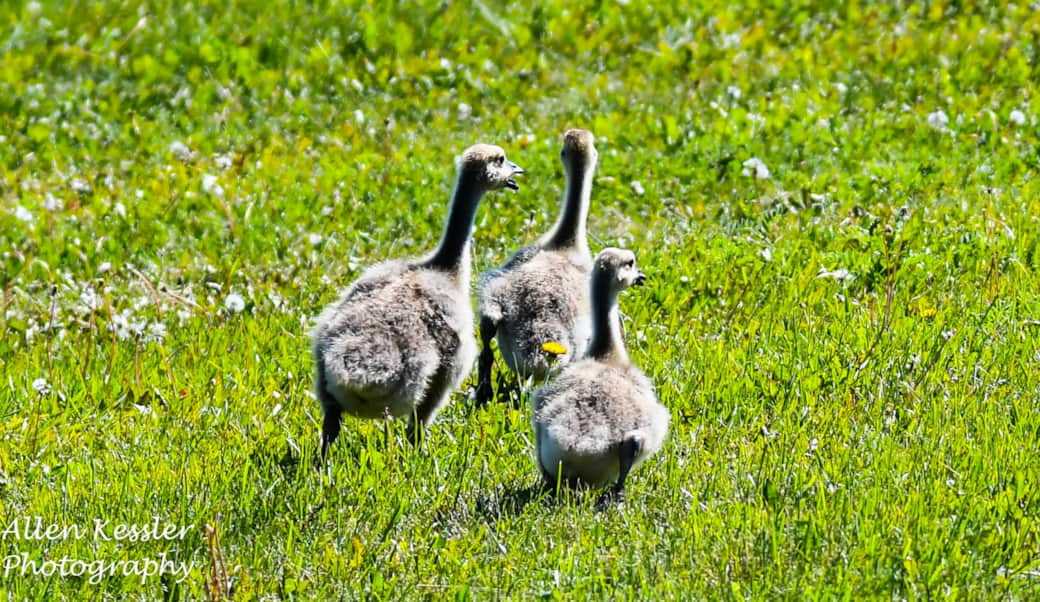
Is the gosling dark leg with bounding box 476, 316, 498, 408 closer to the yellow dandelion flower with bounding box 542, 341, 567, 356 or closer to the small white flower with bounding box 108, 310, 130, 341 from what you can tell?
the yellow dandelion flower with bounding box 542, 341, 567, 356

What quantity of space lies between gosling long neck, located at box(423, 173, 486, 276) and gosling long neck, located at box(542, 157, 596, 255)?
106 centimetres

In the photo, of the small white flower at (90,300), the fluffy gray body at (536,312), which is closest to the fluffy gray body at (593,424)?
the fluffy gray body at (536,312)

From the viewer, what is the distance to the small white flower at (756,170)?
42.0 feet

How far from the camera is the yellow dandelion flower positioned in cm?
935

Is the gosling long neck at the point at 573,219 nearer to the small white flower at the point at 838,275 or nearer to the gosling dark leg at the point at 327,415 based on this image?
the small white flower at the point at 838,275

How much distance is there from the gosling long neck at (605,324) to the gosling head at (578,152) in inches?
84.7

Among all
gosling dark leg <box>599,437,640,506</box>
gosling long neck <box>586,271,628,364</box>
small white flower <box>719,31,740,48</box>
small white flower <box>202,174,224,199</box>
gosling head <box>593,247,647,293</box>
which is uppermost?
small white flower <box>719,31,740,48</box>

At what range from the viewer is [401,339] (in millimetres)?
8422

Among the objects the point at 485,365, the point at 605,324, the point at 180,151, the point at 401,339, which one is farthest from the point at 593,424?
the point at 180,151

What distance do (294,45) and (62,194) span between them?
384 centimetres

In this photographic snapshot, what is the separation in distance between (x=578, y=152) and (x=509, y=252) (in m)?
1.67

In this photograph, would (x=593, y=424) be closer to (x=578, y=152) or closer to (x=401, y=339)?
(x=401, y=339)

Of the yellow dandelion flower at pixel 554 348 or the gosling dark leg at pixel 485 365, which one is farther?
the gosling dark leg at pixel 485 365

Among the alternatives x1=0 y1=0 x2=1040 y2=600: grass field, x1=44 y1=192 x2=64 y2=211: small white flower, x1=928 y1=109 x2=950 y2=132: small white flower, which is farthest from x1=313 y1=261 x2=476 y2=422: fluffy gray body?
x1=928 y1=109 x2=950 y2=132: small white flower
